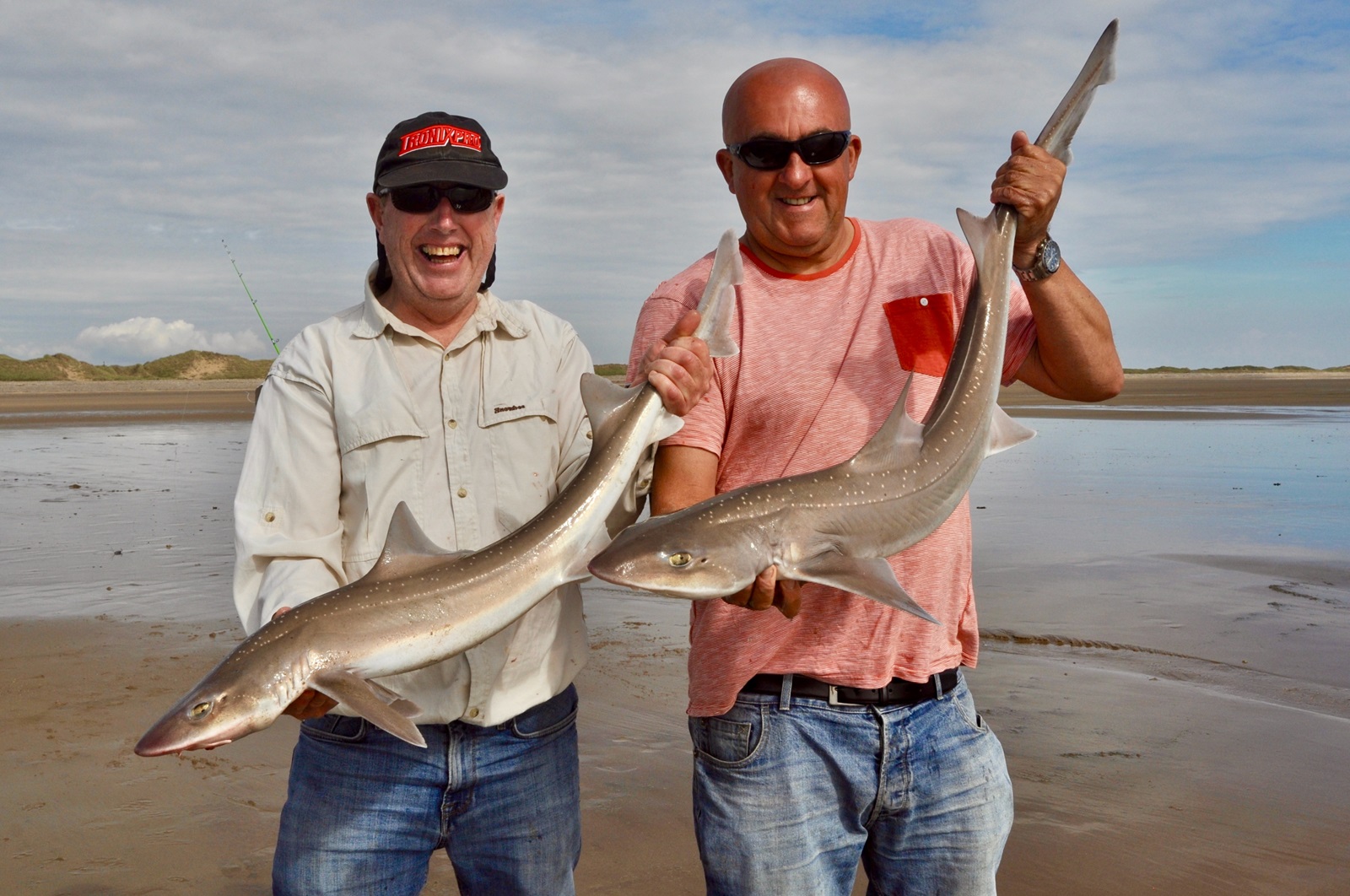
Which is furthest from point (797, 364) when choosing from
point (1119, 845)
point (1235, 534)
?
point (1235, 534)

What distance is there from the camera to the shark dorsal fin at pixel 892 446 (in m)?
3.05

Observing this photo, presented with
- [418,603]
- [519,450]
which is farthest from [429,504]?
[418,603]

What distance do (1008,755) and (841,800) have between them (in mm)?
3458

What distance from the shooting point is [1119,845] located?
199 inches

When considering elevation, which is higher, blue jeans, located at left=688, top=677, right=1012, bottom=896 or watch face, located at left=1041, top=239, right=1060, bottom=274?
watch face, located at left=1041, top=239, right=1060, bottom=274

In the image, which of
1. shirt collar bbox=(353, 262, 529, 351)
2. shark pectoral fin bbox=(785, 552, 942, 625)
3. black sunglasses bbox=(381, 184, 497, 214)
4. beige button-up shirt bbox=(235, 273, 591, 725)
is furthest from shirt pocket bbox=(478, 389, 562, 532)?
shark pectoral fin bbox=(785, 552, 942, 625)

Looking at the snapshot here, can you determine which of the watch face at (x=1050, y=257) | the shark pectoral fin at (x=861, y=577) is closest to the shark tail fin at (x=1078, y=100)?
the watch face at (x=1050, y=257)

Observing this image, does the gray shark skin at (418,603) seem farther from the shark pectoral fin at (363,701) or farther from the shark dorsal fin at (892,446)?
the shark dorsal fin at (892,446)

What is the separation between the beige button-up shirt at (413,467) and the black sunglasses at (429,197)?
34 cm

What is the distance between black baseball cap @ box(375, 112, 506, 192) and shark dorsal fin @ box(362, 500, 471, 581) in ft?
3.46

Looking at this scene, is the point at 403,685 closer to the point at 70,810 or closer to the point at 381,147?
the point at 381,147

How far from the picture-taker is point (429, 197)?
11.2 feet

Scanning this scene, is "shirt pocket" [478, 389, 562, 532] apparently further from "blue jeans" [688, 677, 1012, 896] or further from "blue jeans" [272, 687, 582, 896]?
"blue jeans" [688, 677, 1012, 896]

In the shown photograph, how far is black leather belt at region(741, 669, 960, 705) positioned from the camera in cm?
311
